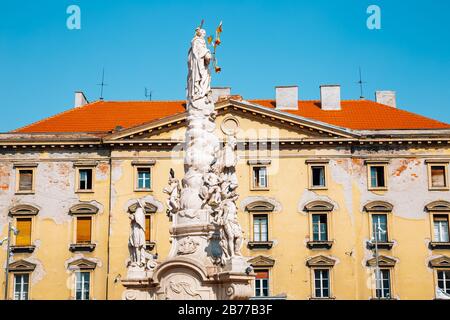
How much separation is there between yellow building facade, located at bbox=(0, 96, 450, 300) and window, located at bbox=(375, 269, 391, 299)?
0.05 m

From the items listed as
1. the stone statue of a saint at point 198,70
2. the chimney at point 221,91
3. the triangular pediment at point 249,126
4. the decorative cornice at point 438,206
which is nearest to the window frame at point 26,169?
the triangular pediment at point 249,126

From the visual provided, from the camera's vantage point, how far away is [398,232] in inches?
1582

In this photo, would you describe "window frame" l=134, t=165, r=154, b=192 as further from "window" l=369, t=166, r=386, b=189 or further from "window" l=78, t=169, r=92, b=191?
"window" l=369, t=166, r=386, b=189

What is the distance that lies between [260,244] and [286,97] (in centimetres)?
989

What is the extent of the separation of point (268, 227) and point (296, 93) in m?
9.10

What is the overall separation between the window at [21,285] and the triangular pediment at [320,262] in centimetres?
1497

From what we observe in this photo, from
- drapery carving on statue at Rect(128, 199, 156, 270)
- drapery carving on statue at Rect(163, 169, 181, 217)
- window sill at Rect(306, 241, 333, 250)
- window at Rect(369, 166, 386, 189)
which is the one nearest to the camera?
drapery carving on statue at Rect(128, 199, 156, 270)

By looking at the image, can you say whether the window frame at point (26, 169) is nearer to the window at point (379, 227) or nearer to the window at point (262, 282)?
the window at point (262, 282)

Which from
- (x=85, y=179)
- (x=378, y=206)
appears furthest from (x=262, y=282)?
(x=85, y=179)

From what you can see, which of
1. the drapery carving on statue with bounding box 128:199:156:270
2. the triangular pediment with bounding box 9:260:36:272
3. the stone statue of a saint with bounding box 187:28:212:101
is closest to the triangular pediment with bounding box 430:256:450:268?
the triangular pediment with bounding box 9:260:36:272

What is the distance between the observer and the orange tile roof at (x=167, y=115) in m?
42.9

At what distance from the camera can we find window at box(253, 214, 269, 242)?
40.2m

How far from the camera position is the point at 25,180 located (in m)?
41.5
